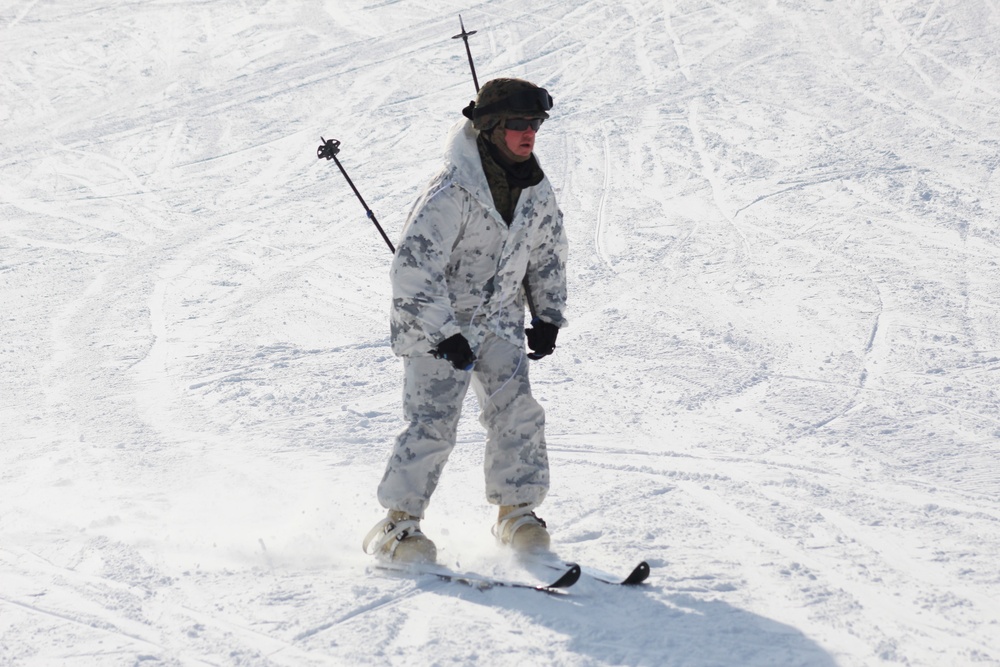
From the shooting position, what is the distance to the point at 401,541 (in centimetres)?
411

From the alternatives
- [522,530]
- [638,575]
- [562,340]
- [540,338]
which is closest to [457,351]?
[540,338]

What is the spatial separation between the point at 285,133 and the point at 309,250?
3078 millimetres

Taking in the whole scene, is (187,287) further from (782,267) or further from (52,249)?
(782,267)

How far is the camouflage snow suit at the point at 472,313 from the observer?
3.94 meters

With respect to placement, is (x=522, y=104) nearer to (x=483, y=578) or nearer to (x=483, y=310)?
(x=483, y=310)

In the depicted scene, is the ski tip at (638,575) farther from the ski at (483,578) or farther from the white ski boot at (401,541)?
the white ski boot at (401,541)

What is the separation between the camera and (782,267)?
757 centimetres

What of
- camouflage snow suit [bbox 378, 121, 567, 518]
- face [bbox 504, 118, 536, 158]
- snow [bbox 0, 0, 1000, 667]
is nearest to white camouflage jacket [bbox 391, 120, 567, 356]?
camouflage snow suit [bbox 378, 121, 567, 518]

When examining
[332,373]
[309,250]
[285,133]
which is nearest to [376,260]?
[309,250]

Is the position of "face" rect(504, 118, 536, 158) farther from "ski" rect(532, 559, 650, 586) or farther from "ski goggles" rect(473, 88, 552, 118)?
"ski" rect(532, 559, 650, 586)

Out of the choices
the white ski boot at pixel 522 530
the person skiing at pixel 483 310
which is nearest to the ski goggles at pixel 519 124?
the person skiing at pixel 483 310

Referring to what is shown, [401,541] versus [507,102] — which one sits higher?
[507,102]

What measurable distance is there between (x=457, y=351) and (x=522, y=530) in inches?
28.5

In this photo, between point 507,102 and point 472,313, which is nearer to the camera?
point 507,102
